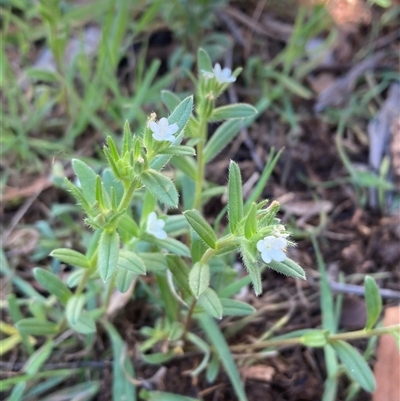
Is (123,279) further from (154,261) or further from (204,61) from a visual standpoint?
(204,61)

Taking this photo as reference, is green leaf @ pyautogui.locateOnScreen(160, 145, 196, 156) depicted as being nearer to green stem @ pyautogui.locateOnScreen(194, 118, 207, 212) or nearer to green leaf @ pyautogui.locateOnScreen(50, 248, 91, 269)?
green stem @ pyautogui.locateOnScreen(194, 118, 207, 212)

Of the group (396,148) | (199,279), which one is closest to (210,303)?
(199,279)

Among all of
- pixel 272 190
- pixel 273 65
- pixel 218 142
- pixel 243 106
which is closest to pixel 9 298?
pixel 218 142

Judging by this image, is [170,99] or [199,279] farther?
[170,99]

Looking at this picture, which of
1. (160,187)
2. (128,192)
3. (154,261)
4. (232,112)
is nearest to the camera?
(160,187)

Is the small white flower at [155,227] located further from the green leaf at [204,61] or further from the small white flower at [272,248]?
the green leaf at [204,61]

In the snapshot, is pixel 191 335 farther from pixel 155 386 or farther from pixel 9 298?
pixel 9 298
